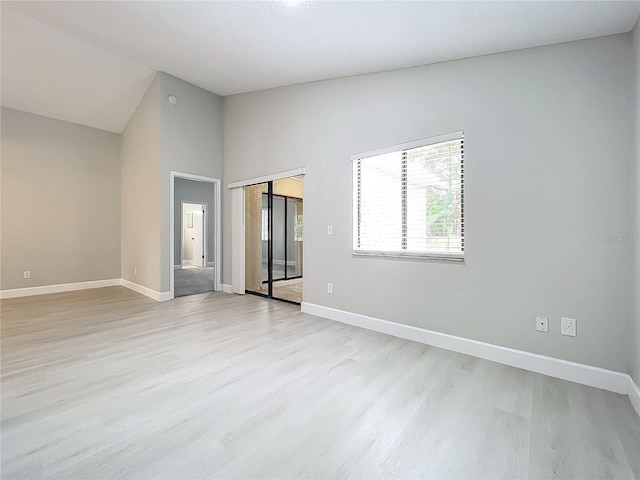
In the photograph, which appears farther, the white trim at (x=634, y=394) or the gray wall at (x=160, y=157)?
the gray wall at (x=160, y=157)

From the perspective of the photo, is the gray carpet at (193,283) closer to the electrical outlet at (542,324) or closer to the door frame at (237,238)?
the door frame at (237,238)

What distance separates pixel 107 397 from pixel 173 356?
675 mm

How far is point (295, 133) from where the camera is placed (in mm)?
4297

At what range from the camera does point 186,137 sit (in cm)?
507

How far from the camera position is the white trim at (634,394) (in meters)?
1.86

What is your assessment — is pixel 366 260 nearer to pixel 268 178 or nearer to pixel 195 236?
pixel 268 178

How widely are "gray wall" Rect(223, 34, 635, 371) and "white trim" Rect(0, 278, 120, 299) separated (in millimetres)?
5265

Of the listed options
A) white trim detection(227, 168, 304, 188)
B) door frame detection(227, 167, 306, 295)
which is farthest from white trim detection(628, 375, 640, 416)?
door frame detection(227, 167, 306, 295)

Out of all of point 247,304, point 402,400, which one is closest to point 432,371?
point 402,400

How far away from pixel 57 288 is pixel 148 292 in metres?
1.92

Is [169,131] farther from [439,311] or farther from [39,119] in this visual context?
[439,311]

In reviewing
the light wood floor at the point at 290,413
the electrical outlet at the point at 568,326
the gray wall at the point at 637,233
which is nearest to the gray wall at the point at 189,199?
the light wood floor at the point at 290,413

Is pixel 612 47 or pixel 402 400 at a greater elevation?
pixel 612 47

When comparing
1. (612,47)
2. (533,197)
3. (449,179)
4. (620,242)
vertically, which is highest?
(612,47)
